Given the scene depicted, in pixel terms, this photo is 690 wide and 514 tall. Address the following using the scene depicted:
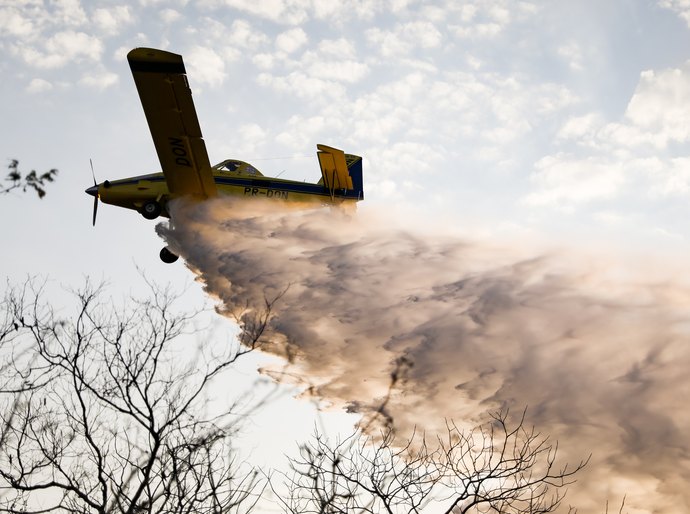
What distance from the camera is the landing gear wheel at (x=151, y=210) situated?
19656 mm

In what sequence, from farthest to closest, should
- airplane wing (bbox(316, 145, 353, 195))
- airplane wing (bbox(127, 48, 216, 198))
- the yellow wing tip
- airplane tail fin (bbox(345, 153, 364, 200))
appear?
airplane tail fin (bbox(345, 153, 364, 200))
airplane wing (bbox(316, 145, 353, 195))
airplane wing (bbox(127, 48, 216, 198))
the yellow wing tip

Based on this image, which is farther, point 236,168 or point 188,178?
point 236,168

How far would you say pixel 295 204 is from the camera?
2045 cm

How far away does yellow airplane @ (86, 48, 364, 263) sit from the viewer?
685 inches

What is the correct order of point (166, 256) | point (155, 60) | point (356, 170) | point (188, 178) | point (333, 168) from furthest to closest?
point (356, 170)
point (333, 168)
point (166, 256)
point (188, 178)
point (155, 60)

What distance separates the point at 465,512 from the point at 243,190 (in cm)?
1333

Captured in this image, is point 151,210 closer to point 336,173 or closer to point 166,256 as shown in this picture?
point 166,256

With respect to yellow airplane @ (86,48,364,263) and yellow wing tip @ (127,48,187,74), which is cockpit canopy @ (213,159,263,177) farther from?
yellow wing tip @ (127,48,187,74)

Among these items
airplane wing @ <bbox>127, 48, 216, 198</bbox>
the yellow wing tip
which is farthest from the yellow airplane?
the yellow wing tip

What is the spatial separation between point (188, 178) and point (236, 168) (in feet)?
5.48

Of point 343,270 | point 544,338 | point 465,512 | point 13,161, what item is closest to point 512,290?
point 544,338

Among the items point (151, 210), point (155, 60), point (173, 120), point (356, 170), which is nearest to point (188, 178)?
point (151, 210)

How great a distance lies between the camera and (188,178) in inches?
757

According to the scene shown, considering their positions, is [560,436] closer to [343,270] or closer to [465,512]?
[465,512]
